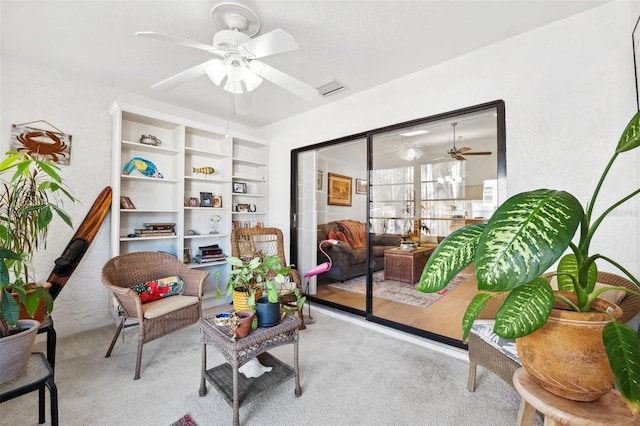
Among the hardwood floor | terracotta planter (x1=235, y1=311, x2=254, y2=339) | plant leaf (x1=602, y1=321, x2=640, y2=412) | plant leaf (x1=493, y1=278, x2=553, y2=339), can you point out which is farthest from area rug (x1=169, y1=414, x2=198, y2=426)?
the hardwood floor

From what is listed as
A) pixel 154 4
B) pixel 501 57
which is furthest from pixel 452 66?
pixel 154 4

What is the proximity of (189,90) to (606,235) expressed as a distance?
12.8 ft

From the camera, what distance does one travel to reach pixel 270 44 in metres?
1.58

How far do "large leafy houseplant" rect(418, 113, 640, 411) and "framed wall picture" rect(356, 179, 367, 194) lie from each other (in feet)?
8.00

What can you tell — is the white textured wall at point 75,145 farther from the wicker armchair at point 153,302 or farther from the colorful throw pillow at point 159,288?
the colorful throw pillow at point 159,288

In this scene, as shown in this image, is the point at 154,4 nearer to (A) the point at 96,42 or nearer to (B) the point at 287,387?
(A) the point at 96,42

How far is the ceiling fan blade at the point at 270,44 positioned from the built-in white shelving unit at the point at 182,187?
1874 millimetres

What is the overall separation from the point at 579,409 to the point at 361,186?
8.78ft

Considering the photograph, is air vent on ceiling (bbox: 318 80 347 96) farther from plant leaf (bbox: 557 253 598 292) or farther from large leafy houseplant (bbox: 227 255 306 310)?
plant leaf (bbox: 557 253 598 292)

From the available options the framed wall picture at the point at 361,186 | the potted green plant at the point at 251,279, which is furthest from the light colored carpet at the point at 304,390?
the framed wall picture at the point at 361,186

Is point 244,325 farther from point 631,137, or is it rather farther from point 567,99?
point 567,99

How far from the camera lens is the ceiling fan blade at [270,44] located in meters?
1.51

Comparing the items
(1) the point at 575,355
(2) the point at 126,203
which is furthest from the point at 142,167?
(1) the point at 575,355

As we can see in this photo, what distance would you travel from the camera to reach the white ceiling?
183 cm
